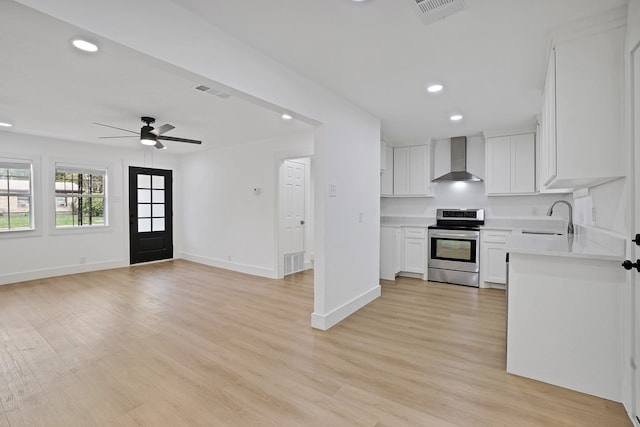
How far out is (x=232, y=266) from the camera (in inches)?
238

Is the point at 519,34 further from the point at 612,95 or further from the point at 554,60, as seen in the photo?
the point at 612,95

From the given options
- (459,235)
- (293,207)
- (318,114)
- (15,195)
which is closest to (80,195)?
(15,195)

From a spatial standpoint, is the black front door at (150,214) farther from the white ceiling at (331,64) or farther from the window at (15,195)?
the white ceiling at (331,64)

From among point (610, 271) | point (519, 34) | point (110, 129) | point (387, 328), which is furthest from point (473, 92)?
point (110, 129)

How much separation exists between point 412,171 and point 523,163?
1.71 meters

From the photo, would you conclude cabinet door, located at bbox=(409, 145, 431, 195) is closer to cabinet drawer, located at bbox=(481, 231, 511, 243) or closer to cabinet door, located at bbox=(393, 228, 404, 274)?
cabinet door, located at bbox=(393, 228, 404, 274)

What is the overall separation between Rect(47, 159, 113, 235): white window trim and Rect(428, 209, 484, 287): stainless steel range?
6.32 meters

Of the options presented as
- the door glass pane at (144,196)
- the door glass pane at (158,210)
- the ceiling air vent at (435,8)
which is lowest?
the door glass pane at (158,210)

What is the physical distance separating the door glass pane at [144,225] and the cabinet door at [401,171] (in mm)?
5378

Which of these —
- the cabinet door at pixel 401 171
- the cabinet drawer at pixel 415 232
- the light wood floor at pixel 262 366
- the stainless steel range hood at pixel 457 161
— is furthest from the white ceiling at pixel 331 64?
the light wood floor at pixel 262 366

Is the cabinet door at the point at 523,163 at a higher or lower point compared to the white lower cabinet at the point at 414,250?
higher

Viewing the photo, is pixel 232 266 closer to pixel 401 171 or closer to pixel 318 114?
pixel 401 171

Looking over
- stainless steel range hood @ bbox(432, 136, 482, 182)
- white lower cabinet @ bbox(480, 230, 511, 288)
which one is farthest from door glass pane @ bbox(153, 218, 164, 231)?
white lower cabinet @ bbox(480, 230, 511, 288)

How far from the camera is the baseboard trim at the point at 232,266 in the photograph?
5496 millimetres
